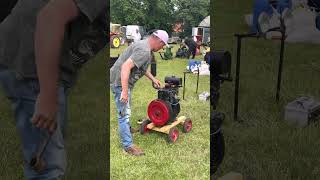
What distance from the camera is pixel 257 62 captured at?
Answer: 3826 millimetres

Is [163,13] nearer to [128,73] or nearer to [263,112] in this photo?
[128,73]

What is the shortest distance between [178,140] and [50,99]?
0.52 metres

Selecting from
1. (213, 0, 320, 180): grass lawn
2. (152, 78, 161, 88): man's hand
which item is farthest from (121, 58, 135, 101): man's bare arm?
(213, 0, 320, 180): grass lawn

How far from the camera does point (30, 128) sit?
1.47 meters

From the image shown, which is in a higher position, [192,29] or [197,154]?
[192,29]

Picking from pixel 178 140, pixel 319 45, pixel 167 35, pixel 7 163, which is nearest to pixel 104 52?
pixel 167 35

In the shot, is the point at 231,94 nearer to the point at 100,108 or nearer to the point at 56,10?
the point at 100,108

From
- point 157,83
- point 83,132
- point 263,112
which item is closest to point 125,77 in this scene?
point 157,83

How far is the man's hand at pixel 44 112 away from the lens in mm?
1432

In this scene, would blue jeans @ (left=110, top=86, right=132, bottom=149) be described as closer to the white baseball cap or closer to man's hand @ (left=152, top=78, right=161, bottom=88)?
man's hand @ (left=152, top=78, right=161, bottom=88)

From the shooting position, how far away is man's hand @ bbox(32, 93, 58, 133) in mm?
1432

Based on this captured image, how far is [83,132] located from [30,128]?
492 millimetres

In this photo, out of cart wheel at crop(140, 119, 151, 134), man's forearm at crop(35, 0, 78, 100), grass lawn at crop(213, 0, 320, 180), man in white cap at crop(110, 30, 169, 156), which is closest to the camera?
man's forearm at crop(35, 0, 78, 100)

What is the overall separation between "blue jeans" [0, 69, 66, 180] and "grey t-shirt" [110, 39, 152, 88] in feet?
0.63
